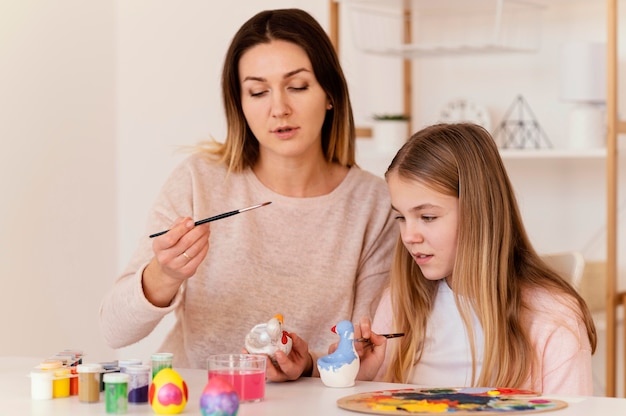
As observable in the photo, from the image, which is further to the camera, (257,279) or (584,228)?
(584,228)

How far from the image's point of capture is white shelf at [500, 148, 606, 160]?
276cm

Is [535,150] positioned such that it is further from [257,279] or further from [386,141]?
[257,279]

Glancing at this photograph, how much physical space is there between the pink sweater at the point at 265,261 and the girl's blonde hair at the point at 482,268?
207 millimetres

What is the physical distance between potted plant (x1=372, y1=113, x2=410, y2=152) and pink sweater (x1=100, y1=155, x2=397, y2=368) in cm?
107

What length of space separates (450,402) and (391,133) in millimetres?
1912

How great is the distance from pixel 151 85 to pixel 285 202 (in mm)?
1351

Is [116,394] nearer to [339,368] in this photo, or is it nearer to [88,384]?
[88,384]

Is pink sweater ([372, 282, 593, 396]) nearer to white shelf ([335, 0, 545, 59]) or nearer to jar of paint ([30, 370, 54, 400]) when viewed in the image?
jar of paint ([30, 370, 54, 400])

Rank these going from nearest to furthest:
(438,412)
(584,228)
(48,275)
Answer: (438,412) → (48,275) → (584,228)

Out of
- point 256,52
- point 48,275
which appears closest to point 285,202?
point 256,52

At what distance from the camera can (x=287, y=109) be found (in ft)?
6.22

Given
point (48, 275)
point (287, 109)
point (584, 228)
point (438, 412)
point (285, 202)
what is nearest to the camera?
point (438, 412)

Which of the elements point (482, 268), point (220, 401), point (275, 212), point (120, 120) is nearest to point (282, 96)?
point (275, 212)

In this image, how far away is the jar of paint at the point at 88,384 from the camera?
135 cm
